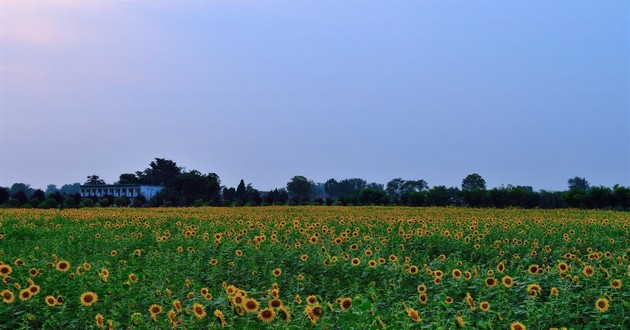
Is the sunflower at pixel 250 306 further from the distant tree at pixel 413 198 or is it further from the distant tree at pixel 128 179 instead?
the distant tree at pixel 128 179

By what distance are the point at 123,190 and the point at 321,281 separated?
73.0 metres

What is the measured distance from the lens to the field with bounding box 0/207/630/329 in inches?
183

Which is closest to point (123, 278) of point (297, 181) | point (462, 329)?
point (462, 329)

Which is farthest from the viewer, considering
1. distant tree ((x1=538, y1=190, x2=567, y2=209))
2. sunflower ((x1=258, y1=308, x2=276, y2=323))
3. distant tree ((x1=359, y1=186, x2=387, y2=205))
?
distant tree ((x1=359, y1=186, x2=387, y2=205))

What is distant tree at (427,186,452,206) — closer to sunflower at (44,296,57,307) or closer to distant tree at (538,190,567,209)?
distant tree at (538,190,567,209)

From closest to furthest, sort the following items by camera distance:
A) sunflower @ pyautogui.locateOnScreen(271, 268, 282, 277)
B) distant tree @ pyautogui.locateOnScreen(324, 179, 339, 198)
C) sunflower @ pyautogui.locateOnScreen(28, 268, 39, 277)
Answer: sunflower @ pyautogui.locateOnScreen(28, 268, 39, 277) → sunflower @ pyautogui.locateOnScreen(271, 268, 282, 277) → distant tree @ pyautogui.locateOnScreen(324, 179, 339, 198)

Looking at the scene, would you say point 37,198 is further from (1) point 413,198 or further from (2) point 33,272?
(2) point 33,272

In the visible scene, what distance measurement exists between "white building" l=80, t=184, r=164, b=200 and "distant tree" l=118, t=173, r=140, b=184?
102 centimetres

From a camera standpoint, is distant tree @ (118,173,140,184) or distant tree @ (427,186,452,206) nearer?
distant tree @ (427,186,452,206)

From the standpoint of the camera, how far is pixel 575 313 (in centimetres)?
516

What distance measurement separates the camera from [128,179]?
7856 centimetres

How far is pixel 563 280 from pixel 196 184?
2098 inches

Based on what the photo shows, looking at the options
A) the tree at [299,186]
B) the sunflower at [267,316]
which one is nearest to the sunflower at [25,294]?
the sunflower at [267,316]

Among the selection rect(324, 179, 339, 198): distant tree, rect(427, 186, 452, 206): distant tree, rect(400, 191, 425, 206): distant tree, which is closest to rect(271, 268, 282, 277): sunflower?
rect(427, 186, 452, 206): distant tree
